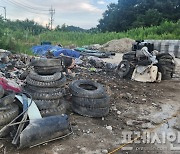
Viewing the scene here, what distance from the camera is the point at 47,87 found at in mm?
4363

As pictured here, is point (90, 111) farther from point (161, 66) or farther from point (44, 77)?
point (161, 66)

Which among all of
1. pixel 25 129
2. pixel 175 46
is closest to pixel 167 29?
pixel 175 46

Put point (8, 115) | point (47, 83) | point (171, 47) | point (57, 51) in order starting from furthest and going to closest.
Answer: point (171, 47)
point (57, 51)
point (47, 83)
point (8, 115)

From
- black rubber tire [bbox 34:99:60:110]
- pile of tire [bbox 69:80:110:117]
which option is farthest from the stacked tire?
black rubber tire [bbox 34:99:60:110]

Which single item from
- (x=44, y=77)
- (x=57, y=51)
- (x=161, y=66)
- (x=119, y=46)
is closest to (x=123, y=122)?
(x=44, y=77)

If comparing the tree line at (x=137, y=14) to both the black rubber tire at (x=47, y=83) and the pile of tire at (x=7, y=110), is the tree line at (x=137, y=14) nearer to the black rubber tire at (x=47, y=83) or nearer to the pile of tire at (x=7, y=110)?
the black rubber tire at (x=47, y=83)

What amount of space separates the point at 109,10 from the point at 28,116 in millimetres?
42690

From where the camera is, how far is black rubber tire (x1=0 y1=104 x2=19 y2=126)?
3.51m

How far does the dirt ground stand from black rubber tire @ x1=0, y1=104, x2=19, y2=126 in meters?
0.31

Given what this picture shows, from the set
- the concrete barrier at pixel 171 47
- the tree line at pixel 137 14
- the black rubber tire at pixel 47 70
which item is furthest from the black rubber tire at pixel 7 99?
the tree line at pixel 137 14

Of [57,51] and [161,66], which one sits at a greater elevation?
[57,51]

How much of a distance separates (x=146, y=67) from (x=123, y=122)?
368 centimetres

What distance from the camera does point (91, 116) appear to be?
438 centimetres

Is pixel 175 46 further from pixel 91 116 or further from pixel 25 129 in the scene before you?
pixel 25 129
